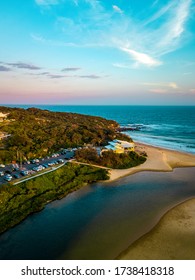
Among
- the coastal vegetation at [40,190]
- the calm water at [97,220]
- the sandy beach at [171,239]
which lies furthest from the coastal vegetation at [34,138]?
the sandy beach at [171,239]

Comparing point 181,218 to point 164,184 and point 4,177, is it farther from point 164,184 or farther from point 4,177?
point 4,177

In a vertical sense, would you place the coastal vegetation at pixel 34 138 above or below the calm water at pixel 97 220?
above

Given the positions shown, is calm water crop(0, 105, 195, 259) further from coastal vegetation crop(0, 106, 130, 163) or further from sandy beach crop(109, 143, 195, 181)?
coastal vegetation crop(0, 106, 130, 163)

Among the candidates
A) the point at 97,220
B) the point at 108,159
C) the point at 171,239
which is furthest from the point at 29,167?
the point at 171,239

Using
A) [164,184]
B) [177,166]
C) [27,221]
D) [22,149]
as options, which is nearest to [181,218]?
[164,184]

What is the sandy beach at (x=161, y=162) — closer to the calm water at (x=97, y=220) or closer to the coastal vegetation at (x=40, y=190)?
the coastal vegetation at (x=40, y=190)

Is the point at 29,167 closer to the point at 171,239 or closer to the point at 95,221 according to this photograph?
the point at 95,221
